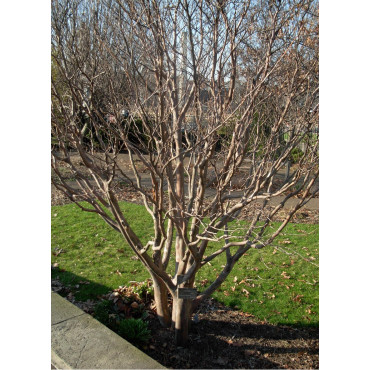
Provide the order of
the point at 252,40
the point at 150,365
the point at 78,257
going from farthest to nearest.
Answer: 1. the point at 78,257
2. the point at 252,40
3. the point at 150,365

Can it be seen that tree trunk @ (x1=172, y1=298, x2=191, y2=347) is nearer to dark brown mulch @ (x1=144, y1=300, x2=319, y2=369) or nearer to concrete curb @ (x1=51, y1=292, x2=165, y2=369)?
dark brown mulch @ (x1=144, y1=300, x2=319, y2=369)

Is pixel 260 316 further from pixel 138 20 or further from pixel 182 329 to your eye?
pixel 138 20

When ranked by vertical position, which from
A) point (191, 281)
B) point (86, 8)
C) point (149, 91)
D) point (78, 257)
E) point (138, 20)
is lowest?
point (78, 257)

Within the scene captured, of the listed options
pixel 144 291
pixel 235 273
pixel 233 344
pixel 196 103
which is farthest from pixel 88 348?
pixel 235 273

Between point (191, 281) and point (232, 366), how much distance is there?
2.44ft

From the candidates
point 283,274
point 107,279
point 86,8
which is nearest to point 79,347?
point 107,279

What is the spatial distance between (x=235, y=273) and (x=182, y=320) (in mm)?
1745

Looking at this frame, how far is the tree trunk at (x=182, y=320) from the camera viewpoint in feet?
10.00

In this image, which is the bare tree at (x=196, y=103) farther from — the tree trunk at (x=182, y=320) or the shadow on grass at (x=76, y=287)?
the shadow on grass at (x=76, y=287)

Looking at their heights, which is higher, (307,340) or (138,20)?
(138,20)

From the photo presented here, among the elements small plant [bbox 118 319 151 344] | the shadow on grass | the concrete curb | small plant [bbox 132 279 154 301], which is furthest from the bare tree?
the shadow on grass

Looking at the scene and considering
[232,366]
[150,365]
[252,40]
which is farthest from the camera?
[252,40]

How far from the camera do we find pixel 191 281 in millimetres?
3131

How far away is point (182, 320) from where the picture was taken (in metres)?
3.06
